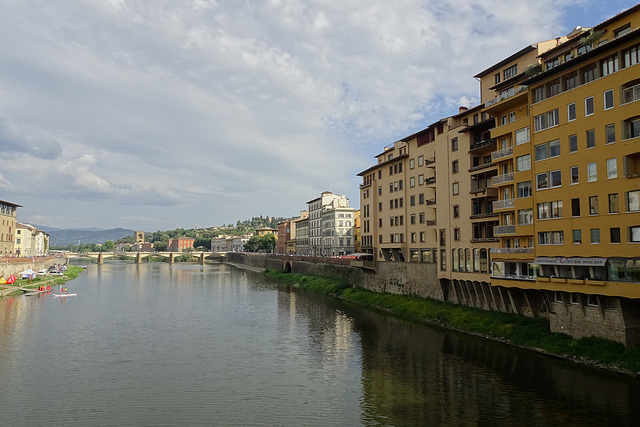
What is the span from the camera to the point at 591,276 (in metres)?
31.4

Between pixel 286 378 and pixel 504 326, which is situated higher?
pixel 504 326

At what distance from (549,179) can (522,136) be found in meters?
5.06

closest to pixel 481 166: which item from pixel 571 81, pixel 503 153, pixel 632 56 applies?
pixel 503 153

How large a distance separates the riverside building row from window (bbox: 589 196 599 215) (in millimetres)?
87

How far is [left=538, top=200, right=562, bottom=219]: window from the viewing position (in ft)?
112

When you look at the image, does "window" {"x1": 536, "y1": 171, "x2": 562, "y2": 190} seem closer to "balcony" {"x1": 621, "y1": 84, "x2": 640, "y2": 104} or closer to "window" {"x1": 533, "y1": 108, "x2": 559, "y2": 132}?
"window" {"x1": 533, "y1": 108, "x2": 559, "y2": 132}

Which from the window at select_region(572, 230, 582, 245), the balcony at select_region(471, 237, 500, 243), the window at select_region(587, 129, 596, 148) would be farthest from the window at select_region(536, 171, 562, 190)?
the balcony at select_region(471, 237, 500, 243)

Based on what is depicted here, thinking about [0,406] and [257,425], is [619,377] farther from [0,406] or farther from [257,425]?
[0,406]

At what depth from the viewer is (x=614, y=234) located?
29531 mm

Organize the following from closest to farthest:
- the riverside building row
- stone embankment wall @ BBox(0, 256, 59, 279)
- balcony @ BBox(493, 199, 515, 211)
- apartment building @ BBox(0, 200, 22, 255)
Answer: the riverside building row → balcony @ BBox(493, 199, 515, 211) → stone embankment wall @ BBox(0, 256, 59, 279) → apartment building @ BBox(0, 200, 22, 255)

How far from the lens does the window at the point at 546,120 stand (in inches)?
1353

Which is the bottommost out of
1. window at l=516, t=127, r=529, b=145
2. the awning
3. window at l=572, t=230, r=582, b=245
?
the awning

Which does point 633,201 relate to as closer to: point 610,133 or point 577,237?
point 610,133

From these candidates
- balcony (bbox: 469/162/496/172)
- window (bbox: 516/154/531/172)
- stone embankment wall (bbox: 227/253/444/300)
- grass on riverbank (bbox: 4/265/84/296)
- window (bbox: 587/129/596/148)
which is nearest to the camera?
window (bbox: 587/129/596/148)
